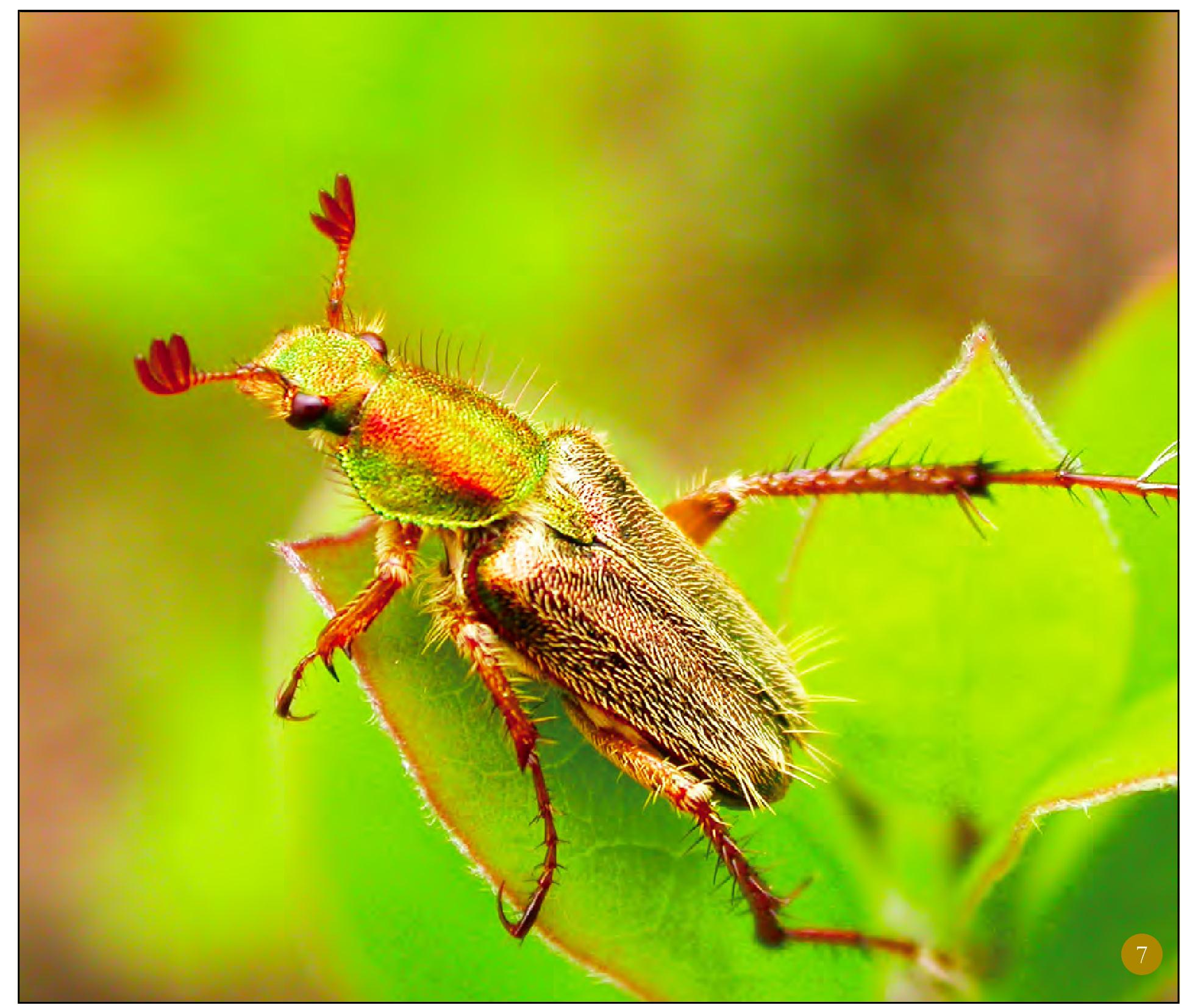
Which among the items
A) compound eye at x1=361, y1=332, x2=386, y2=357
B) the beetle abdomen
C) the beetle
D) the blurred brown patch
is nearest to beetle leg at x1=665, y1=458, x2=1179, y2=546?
the beetle

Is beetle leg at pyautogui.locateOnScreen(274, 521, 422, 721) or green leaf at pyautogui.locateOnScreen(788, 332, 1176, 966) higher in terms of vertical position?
green leaf at pyautogui.locateOnScreen(788, 332, 1176, 966)

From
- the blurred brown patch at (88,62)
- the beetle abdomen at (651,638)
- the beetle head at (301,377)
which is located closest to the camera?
the beetle abdomen at (651,638)

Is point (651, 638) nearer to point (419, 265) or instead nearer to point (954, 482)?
Result: point (954, 482)

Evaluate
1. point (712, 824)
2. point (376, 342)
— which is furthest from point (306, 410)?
point (712, 824)

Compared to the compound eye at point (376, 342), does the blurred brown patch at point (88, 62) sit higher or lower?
lower

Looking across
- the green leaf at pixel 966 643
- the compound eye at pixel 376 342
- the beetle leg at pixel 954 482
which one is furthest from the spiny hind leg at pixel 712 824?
the compound eye at pixel 376 342

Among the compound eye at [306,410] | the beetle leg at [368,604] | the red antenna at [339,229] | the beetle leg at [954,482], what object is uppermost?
the beetle leg at [954,482]

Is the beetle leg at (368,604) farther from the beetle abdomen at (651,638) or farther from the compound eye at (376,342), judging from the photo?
the compound eye at (376,342)

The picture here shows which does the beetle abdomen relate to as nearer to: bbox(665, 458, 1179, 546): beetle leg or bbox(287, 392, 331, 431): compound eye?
bbox(665, 458, 1179, 546): beetle leg

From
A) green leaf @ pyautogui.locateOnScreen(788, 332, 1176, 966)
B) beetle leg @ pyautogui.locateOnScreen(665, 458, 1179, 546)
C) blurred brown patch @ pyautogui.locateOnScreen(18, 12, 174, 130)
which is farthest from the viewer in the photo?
blurred brown patch @ pyautogui.locateOnScreen(18, 12, 174, 130)
